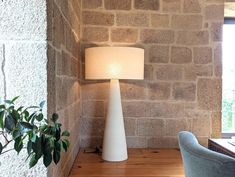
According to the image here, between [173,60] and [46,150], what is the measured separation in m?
1.43

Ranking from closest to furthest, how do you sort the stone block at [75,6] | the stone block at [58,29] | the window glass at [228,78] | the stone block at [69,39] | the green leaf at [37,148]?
the green leaf at [37,148] < the stone block at [58,29] < the stone block at [69,39] < the stone block at [75,6] < the window glass at [228,78]

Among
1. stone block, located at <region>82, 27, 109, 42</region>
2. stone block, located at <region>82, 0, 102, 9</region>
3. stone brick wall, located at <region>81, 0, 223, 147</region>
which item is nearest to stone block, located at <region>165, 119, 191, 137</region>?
stone brick wall, located at <region>81, 0, 223, 147</region>

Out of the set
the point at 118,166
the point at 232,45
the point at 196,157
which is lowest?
the point at 118,166

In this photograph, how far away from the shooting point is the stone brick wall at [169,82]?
69.0 inches

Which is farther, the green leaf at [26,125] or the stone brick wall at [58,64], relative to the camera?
the stone brick wall at [58,64]

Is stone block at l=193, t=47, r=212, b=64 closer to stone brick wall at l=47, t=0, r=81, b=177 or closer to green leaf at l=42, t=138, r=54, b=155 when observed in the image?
stone brick wall at l=47, t=0, r=81, b=177

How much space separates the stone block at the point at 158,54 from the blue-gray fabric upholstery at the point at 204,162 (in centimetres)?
84

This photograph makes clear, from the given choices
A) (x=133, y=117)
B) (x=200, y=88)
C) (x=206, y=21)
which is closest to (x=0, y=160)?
(x=133, y=117)

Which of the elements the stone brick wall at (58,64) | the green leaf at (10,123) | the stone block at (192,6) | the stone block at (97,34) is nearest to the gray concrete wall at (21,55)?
the stone brick wall at (58,64)

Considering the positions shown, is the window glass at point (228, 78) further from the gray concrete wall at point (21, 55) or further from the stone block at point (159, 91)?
the gray concrete wall at point (21, 55)

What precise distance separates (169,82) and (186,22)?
489mm

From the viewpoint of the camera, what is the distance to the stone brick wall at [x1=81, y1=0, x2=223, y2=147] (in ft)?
5.75

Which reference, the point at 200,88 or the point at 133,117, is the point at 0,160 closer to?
the point at 133,117

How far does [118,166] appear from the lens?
1.33 m
